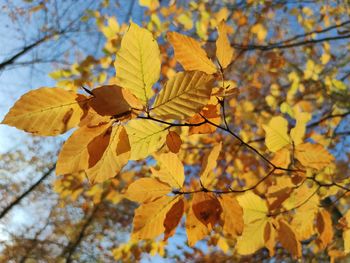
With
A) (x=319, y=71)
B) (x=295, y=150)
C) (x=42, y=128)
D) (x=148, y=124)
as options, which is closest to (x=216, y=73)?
(x=148, y=124)

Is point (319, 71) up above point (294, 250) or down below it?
above

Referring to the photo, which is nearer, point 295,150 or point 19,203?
point 295,150

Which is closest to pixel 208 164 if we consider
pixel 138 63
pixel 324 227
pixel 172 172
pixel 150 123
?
pixel 172 172

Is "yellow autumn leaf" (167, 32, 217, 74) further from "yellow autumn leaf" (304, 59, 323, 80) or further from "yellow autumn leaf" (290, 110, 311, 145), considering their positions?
"yellow autumn leaf" (304, 59, 323, 80)

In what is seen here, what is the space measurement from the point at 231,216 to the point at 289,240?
0.88 ft

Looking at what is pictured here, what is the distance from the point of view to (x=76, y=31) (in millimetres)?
4414

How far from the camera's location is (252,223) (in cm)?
87

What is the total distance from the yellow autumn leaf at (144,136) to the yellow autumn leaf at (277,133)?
40 cm

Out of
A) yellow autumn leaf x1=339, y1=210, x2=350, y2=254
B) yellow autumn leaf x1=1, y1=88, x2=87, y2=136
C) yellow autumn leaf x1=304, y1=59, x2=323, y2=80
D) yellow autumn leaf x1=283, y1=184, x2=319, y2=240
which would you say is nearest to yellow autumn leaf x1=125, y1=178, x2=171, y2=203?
yellow autumn leaf x1=1, y1=88, x2=87, y2=136

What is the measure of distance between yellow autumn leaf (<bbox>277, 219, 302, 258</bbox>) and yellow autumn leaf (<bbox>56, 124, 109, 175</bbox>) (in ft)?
1.94

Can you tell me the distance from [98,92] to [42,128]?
11cm

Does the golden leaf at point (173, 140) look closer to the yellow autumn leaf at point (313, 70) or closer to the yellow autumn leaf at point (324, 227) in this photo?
the yellow autumn leaf at point (324, 227)

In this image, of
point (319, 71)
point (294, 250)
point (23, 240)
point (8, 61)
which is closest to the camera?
point (294, 250)

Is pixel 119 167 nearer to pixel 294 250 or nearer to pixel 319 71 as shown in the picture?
pixel 294 250
